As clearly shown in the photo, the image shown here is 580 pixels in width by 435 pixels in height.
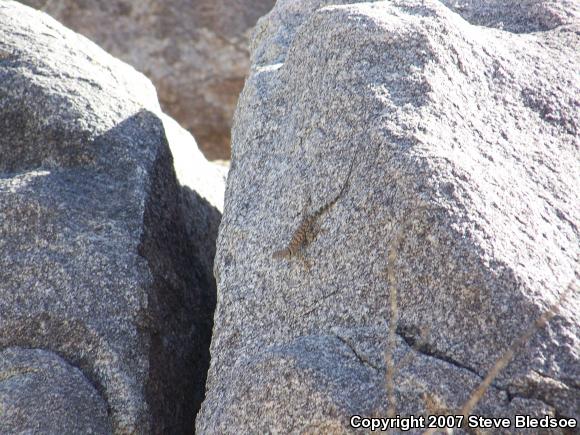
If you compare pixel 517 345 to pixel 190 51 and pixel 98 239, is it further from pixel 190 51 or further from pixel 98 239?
pixel 190 51

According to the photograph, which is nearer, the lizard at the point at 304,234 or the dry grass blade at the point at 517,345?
the dry grass blade at the point at 517,345

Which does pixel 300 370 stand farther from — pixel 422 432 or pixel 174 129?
pixel 174 129

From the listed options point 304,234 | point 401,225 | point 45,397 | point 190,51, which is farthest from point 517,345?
point 190,51

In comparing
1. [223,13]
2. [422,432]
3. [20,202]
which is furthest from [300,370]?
[223,13]

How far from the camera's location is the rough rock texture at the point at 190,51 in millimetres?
5488

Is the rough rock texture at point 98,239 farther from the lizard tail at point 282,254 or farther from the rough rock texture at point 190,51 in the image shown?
the rough rock texture at point 190,51

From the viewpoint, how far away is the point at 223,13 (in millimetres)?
5555

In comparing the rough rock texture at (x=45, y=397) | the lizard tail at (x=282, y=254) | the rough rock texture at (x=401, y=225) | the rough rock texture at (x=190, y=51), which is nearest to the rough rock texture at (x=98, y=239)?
the rough rock texture at (x=45, y=397)

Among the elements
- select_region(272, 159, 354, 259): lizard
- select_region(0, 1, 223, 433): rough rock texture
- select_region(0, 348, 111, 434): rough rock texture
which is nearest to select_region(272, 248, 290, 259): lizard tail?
select_region(272, 159, 354, 259): lizard

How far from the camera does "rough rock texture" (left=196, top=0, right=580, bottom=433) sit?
1.75 m

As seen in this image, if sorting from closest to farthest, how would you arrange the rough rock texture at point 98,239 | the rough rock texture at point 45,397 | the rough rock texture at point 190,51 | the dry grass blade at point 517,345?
1. the dry grass blade at point 517,345
2. the rough rock texture at point 45,397
3. the rough rock texture at point 98,239
4. the rough rock texture at point 190,51

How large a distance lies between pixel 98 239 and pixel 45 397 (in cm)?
41

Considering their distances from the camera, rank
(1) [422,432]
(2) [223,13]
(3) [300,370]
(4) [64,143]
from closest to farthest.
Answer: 1. (1) [422,432]
2. (3) [300,370]
3. (4) [64,143]
4. (2) [223,13]

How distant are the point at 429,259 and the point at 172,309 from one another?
0.79 m
